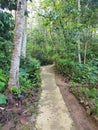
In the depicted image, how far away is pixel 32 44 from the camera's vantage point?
871 inches

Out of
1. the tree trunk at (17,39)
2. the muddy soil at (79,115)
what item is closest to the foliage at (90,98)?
the muddy soil at (79,115)

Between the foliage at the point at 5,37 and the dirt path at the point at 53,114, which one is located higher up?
the foliage at the point at 5,37

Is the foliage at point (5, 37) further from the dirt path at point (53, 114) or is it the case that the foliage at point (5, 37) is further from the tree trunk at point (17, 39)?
the dirt path at point (53, 114)

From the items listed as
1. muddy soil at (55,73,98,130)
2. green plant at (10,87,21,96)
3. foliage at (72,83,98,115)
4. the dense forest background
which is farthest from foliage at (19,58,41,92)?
foliage at (72,83,98,115)

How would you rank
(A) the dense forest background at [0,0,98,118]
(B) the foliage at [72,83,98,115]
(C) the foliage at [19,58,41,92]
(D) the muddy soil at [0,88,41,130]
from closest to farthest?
(D) the muddy soil at [0,88,41,130]
(B) the foliage at [72,83,98,115]
(C) the foliage at [19,58,41,92]
(A) the dense forest background at [0,0,98,118]

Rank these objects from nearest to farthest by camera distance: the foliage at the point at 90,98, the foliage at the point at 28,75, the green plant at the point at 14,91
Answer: the foliage at the point at 90,98 → the green plant at the point at 14,91 → the foliage at the point at 28,75

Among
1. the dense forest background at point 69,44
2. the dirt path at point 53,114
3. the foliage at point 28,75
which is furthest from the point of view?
the dense forest background at point 69,44

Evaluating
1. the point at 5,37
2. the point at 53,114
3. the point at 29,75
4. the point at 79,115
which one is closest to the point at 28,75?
the point at 29,75

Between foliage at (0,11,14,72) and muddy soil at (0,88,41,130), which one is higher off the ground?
foliage at (0,11,14,72)

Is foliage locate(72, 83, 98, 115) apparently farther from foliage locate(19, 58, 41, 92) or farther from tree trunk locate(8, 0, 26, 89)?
tree trunk locate(8, 0, 26, 89)

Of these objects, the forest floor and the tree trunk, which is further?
the tree trunk

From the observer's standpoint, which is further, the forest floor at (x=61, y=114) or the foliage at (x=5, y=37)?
the foliage at (x=5, y=37)

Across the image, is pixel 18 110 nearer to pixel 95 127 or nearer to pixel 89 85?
pixel 95 127

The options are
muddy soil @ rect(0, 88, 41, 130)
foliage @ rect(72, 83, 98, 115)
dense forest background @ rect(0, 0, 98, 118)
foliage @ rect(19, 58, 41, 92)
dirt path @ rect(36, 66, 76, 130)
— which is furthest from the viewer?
dense forest background @ rect(0, 0, 98, 118)
